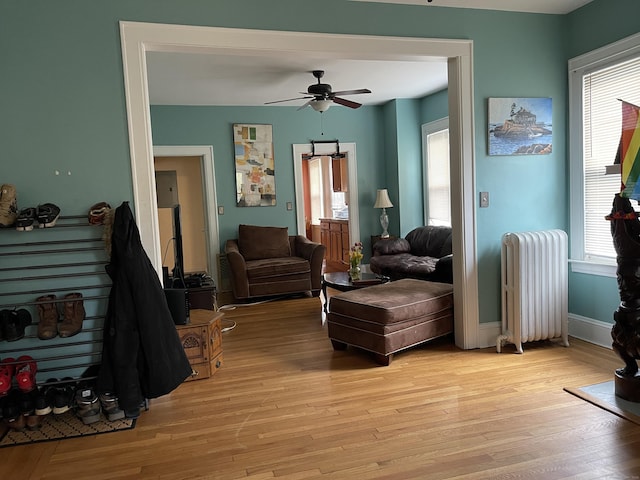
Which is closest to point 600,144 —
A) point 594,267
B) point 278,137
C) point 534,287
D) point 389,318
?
point 594,267

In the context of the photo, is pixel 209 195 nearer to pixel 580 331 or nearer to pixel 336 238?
pixel 336 238

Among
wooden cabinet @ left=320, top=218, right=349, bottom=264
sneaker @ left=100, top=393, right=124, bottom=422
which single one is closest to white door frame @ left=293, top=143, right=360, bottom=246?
wooden cabinet @ left=320, top=218, right=349, bottom=264

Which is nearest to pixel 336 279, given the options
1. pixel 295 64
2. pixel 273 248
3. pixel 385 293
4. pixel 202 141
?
pixel 385 293

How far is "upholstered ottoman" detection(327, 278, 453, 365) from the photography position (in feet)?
11.3

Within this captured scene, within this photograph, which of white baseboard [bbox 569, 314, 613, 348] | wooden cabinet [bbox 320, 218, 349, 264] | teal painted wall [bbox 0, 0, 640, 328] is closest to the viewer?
teal painted wall [bbox 0, 0, 640, 328]

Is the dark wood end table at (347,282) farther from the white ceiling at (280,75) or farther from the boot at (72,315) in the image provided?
the boot at (72,315)

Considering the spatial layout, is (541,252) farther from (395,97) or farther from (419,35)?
(395,97)

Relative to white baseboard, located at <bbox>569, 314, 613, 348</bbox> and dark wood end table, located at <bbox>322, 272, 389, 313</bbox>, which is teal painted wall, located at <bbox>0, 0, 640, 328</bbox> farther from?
dark wood end table, located at <bbox>322, 272, 389, 313</bbox>

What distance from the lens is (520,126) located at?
367 centimetres

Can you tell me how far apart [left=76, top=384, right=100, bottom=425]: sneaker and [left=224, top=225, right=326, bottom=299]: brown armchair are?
10.1 ft

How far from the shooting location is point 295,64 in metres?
4.64

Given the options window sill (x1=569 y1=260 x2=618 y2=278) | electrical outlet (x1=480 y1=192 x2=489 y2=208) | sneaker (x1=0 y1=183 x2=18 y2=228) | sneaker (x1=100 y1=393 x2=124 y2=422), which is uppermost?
sneaker (x1=0 y1=183 x2=18 y2=228)

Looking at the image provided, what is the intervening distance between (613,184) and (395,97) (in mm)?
3695

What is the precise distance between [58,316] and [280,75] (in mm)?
3406
